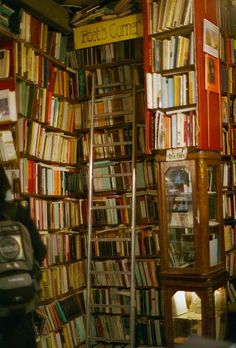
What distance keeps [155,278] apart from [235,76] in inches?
87.2

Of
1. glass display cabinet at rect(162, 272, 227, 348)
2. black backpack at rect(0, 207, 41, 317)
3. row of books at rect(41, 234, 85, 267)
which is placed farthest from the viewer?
row of books at rect(41, 234, 85, 267)

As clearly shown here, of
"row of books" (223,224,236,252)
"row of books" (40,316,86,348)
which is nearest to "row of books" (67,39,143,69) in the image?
"row of books" (223,224,236,252)

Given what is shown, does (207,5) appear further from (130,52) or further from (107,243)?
(107,243)

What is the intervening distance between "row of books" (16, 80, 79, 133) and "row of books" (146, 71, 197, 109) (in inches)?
35.9

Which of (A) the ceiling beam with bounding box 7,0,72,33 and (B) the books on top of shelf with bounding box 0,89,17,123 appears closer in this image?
(B) the books on top of shelf with bounding box 0,89,17,123

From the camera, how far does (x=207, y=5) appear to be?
12.2 feet

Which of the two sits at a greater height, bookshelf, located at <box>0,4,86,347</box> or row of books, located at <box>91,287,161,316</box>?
bookshelf, located at <box>0,4,86,347</box>

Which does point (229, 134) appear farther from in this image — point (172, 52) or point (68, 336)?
point (68, 336)

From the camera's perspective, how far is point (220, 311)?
3725 mm

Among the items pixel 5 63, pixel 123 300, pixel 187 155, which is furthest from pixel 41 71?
pixel 123 300

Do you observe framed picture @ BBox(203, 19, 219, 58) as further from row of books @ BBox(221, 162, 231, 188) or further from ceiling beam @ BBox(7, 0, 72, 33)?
ceiling beam @ BBox(7, 0, 72, 33)

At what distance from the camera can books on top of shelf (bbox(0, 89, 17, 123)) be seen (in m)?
3.56

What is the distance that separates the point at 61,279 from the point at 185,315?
45.1 inches

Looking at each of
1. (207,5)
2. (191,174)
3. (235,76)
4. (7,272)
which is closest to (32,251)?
(7,272)
